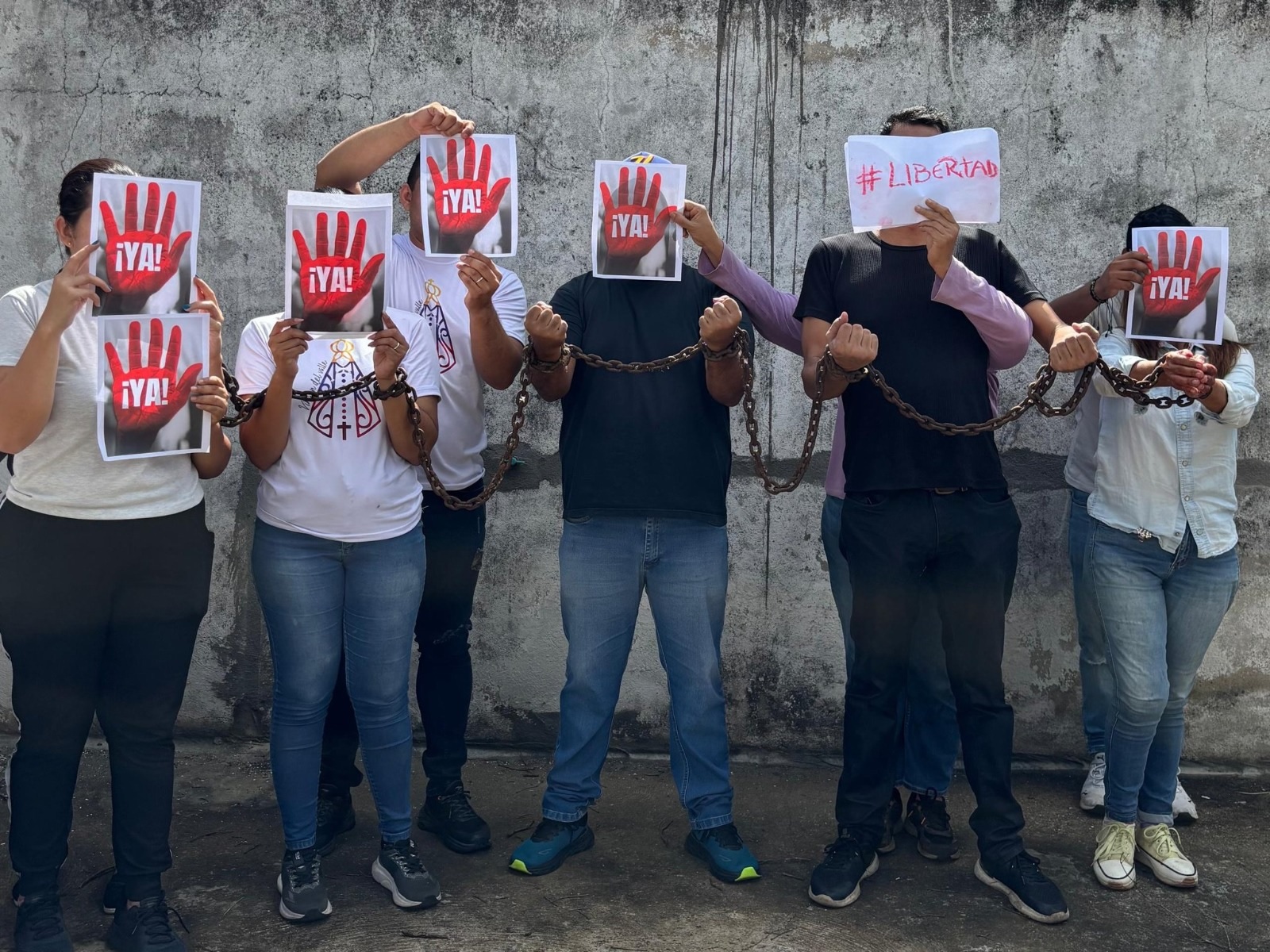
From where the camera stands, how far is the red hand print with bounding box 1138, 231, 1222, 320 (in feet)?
12.0

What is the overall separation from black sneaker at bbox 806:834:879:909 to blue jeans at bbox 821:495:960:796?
401 mm

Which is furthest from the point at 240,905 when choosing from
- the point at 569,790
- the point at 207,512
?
the point at 207,512

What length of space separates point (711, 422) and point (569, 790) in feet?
4.09

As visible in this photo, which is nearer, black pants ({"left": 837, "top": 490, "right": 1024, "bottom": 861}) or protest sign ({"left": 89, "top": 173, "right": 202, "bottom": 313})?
protest sign ({"left": 89, "top": 173, "right": 202, "bottom": 313})

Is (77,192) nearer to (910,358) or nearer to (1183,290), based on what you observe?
(910,358)

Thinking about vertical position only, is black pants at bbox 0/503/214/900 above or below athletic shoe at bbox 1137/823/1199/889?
above

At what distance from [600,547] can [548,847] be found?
95 cm

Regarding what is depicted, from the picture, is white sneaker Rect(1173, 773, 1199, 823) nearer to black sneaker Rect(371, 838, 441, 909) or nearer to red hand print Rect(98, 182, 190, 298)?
black sneaker Rect(371, 838, 441, 909)

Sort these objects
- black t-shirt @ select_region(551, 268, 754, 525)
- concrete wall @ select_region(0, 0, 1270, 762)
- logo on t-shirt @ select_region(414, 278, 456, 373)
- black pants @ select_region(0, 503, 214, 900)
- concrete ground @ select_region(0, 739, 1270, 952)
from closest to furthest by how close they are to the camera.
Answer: black pants @ select_region(0, 503, 214, 900)
concrete ground @ select_region(0, 739, 1270, 952)
black t-shirt @ select_region(551, 268, 754, 525)
logo on t-shirt @ select_region(414, 278, 456, 373)
concrete wall @ select_region(0, 0, 1270, 762)

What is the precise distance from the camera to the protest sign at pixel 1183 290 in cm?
364

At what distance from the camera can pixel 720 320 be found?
3494 millimetres

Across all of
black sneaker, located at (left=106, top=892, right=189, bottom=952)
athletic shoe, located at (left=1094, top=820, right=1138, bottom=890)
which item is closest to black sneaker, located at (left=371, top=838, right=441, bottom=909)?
black sneaker, located at (left=106, top=892, right=189, bottom=952)

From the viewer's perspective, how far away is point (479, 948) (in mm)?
3365

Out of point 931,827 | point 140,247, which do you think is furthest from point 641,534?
point 140,247
